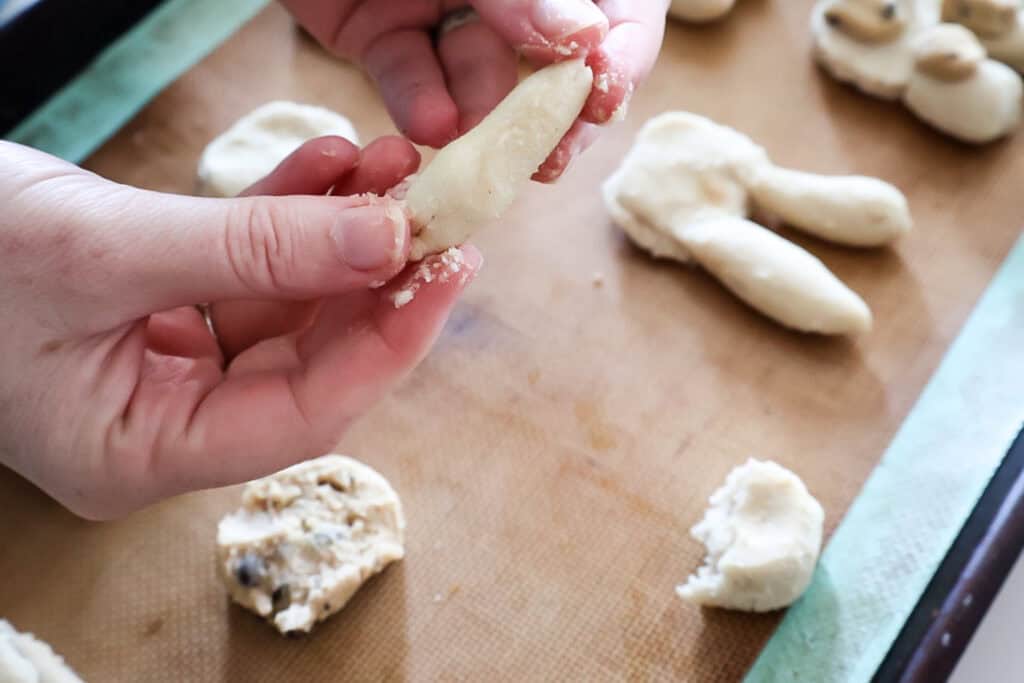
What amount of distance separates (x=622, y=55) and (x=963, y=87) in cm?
74

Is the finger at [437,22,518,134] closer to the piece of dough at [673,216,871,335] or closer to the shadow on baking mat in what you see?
the piece of dough at [673,216,871,335]

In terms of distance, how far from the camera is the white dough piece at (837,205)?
51.3 inches

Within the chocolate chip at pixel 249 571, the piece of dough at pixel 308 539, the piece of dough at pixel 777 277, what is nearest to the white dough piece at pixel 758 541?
the piece of dough at pixel 777 277

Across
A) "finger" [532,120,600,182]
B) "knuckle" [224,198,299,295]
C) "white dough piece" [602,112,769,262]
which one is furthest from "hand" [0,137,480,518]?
"white dough piece" [602,112,769,262]

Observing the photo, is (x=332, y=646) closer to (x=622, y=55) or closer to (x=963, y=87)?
(x=622, y=55)

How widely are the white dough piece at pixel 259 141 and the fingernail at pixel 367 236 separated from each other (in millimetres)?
629

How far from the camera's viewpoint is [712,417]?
120cm

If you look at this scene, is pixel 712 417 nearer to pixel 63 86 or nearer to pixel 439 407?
pixel 439 407

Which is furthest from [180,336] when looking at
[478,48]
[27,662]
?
[478,48]

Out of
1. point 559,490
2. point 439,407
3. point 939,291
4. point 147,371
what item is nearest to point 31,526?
point 147,371

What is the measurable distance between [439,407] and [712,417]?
1.09 feet

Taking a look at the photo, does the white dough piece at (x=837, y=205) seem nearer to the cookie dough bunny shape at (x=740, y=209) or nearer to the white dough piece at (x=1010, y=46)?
the cookie dough bunny shape at (x=740, y=209)

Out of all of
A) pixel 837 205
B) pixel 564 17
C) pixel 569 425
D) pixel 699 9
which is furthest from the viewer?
pixel 699 9

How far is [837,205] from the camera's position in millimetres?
1312
